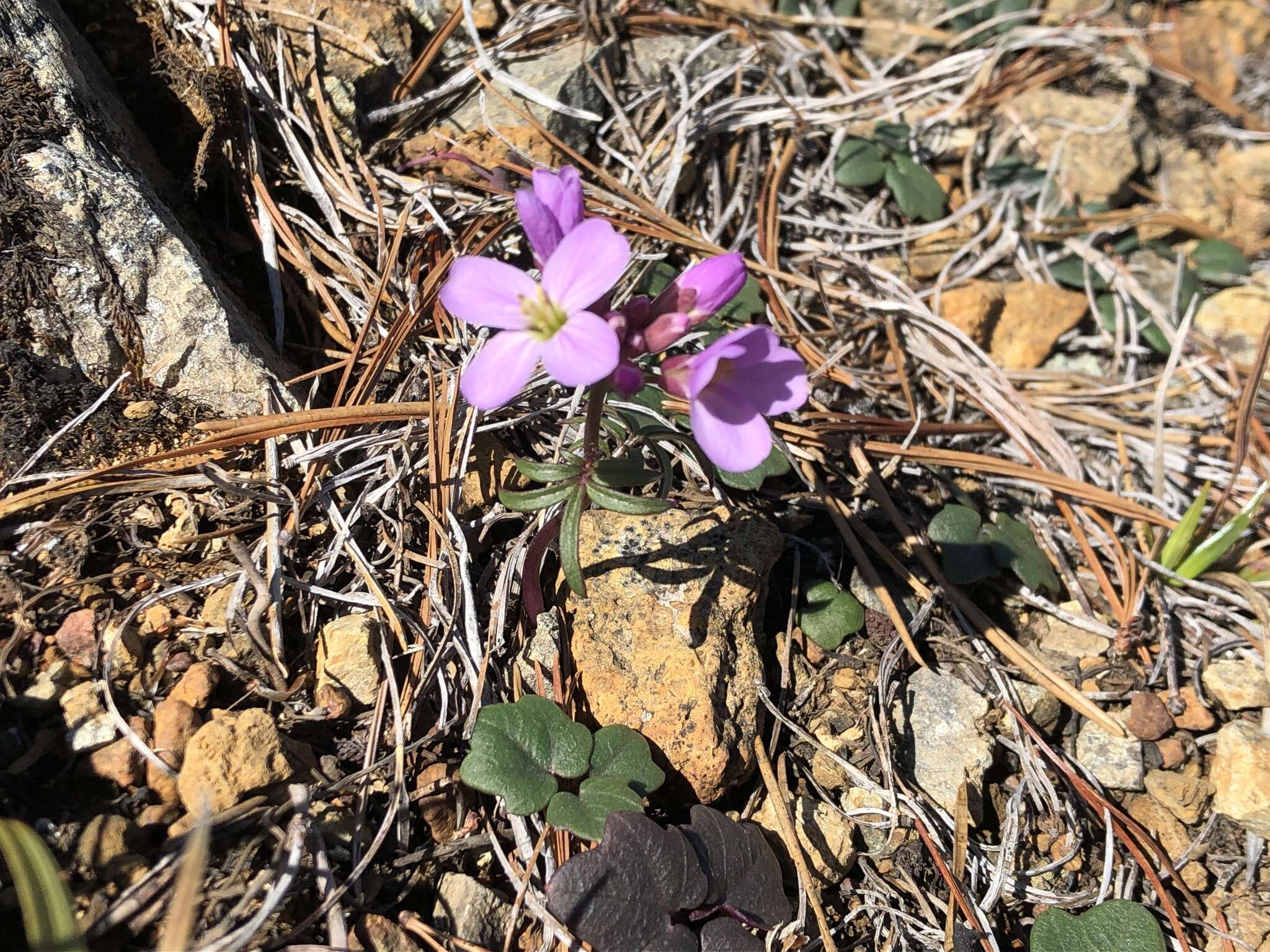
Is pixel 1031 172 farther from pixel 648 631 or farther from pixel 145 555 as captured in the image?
pixel 145 555

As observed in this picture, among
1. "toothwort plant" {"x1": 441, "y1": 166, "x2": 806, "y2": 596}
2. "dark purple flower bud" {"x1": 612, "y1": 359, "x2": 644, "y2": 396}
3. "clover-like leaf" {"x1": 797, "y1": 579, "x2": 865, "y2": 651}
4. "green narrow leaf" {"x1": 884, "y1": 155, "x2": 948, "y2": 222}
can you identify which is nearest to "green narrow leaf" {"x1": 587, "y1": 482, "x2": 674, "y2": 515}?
"toothwort plant" {"x1": 441, "y1": 166, "x2": 806, "y2": 596}

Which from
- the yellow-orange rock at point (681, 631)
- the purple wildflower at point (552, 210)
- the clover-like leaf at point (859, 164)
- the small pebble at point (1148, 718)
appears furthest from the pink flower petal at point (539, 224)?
the small pebble at point (1148, 718)

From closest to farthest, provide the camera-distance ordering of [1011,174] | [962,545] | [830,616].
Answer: [830,616]
[962,545]
[1011,174]

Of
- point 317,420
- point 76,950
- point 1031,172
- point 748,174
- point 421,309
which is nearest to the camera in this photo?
point 76,950

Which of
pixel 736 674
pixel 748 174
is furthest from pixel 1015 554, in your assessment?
pixel 748 174

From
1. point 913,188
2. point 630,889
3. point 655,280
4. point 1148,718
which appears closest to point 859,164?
point 913,188

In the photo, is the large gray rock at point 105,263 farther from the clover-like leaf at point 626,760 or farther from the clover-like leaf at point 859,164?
the clover-like leaf at point 859,164

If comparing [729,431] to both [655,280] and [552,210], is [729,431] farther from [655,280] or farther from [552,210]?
[655,280]
